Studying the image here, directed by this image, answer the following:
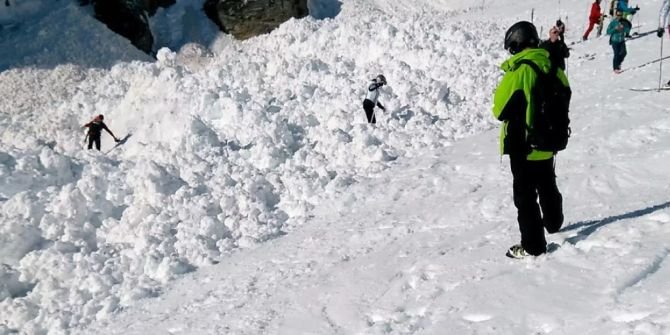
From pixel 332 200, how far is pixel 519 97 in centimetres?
583

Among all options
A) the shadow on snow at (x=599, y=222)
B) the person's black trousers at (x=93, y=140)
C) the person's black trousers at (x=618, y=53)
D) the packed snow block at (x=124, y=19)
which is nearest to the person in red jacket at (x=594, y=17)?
the person's black trousers at (x=618, y=53)

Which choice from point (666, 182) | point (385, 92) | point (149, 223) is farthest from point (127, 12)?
point (666, 182)

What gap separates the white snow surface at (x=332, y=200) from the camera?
4996mm

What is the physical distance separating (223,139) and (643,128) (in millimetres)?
8779

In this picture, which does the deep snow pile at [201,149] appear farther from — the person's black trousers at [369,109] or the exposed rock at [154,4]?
the exposed rock at [154,4]

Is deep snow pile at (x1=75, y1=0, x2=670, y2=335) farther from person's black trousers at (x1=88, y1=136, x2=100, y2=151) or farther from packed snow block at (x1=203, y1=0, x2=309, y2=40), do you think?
packed snow block at (x1=203, y1=0, x2=309, y2=40)

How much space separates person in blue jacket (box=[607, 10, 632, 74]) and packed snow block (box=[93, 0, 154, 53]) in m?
19.3

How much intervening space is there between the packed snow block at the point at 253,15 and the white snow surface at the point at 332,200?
244 inches

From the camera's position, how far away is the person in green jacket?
14.7 feet

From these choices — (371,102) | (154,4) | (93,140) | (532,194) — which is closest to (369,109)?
(371,102)

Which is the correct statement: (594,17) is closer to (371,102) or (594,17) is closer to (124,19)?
A: (371,102)

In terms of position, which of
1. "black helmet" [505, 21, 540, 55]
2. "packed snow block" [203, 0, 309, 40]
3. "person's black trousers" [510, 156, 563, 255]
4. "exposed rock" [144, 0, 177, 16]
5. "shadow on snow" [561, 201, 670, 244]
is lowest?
"shadow on snow" [561, 201, 670, 244]

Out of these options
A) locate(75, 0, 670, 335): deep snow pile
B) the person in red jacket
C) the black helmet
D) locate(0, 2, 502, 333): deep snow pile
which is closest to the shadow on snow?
locate(75, 0, 670, 335): deep snow pile

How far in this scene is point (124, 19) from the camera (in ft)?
81.4
